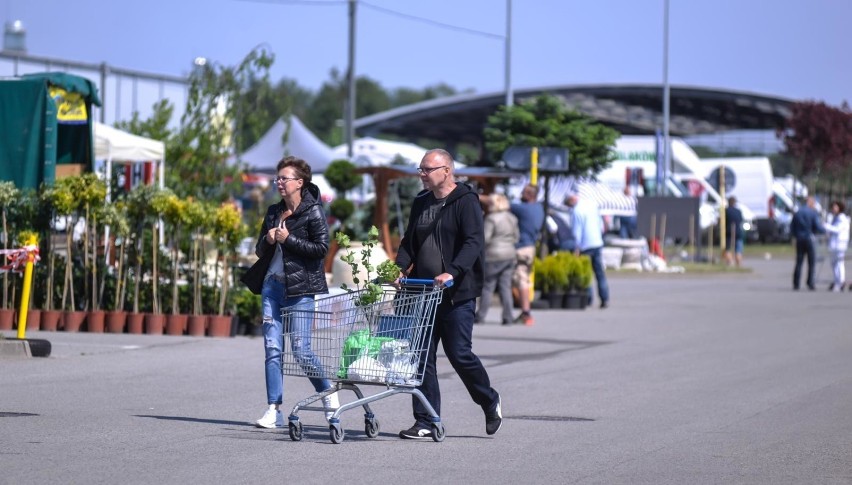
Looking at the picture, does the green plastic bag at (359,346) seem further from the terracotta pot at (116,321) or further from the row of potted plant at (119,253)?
the terracotta pot at (116,321)

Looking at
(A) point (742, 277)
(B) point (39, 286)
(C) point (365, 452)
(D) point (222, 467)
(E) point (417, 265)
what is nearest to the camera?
(D) point (222, 467)

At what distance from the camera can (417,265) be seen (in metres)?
9.23

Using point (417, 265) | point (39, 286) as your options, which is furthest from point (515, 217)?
point (417, 265)

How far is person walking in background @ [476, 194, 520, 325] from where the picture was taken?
1850 centimetres

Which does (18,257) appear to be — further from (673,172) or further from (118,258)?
(673,172)

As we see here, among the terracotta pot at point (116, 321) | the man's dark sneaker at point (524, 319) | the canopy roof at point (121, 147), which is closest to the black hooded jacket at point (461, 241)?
the terracotta pot at point (116, 321)

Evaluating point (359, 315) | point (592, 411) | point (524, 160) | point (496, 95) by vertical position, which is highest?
point (496, 95)

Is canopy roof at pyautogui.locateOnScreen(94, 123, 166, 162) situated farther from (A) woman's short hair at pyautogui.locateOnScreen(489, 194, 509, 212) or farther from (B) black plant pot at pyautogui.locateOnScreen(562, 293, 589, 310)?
(B) black plant pot at pyautogui.locateOnScreen(562, 293, 589, 310)

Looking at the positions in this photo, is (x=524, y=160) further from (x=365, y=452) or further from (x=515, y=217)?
(x=365, y=452)

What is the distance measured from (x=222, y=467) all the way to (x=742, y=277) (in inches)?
1104

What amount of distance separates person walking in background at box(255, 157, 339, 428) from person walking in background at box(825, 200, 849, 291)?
21270mm

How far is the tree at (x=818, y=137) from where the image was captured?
65.4m

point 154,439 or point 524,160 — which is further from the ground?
point 524,160

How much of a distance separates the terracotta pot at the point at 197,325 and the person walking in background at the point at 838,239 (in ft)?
54.9
